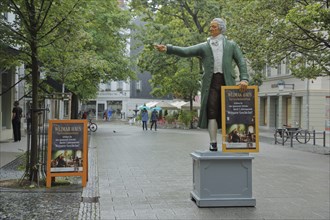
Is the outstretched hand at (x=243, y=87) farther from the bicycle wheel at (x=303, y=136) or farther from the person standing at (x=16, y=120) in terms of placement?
→ the bicycle wheel at (x=303, y=136)

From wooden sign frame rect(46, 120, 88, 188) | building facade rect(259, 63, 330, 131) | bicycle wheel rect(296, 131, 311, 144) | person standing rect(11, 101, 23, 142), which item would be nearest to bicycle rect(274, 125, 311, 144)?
bicycle wheel rect(296, 131, 311, 144)

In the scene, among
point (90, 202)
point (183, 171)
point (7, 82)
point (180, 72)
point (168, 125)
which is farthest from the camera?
point (168, 125)

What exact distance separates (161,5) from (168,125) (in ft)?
50.6

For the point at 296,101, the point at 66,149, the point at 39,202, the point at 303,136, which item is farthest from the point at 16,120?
the point at 296,101

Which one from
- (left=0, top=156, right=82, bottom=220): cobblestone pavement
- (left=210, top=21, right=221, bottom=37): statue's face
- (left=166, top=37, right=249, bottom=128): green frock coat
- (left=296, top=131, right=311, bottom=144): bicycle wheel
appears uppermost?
(left=210, top=21, right=221, bottom=37): statue's face

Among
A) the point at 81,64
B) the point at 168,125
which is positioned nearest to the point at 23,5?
the point at 81,64

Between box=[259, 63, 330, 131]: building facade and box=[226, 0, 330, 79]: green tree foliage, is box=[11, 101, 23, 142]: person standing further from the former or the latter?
box=[259, 63, 330, 131]: building facade

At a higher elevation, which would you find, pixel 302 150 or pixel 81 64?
pixel 81 64

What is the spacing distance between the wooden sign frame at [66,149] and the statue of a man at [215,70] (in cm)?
270

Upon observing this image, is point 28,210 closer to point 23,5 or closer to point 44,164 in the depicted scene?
point 44,164

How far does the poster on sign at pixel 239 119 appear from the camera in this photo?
6.64 m

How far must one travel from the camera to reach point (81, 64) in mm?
13977

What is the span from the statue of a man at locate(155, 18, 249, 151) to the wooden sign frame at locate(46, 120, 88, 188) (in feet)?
8.84

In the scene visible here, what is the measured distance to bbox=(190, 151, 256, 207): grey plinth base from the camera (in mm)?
6883
